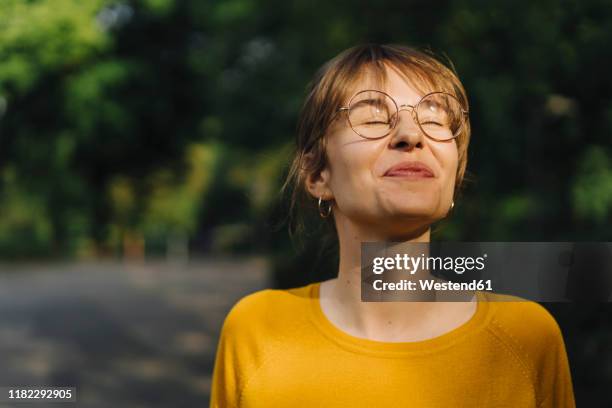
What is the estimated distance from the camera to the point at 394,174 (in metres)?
1.29

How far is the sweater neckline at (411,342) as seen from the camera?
132 centimetres

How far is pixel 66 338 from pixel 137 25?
13.8 feet

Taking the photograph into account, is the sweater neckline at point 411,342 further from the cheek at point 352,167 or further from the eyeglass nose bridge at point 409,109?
the eyeglass nose bridge at point 409,109

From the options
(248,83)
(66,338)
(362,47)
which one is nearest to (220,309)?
(66,338)

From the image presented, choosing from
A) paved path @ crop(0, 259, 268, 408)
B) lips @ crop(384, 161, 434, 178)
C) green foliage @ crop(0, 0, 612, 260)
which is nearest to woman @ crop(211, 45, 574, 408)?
lips @ crop(384, 161, 434, 178)

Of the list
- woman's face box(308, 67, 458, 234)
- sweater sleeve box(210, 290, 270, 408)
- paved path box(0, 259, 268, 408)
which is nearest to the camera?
woman's face box(308, 67, 458, 234)

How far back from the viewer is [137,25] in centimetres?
767

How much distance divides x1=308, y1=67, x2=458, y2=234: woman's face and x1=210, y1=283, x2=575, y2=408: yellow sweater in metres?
0.22

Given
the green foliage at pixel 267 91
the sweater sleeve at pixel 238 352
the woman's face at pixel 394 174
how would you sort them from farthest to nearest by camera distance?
the green foliage at pixel 267 91, the sweater sleeve at pixel 238 352, the woman's face at pixel 394 174

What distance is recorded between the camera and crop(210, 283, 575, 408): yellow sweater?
1301 mm

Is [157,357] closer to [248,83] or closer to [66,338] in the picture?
[66,338]

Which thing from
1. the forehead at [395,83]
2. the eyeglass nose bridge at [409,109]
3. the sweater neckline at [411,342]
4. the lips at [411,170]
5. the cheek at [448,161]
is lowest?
the sweater neckline at [411,342]

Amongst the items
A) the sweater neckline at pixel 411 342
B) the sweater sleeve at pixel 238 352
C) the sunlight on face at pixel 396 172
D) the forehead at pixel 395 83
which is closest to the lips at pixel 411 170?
the sunlight on face at pixel 396 172

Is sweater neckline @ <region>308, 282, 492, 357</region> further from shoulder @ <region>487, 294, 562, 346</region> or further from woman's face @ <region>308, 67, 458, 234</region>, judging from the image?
woman's face @ <region>308, 67, 458, 234</region>
